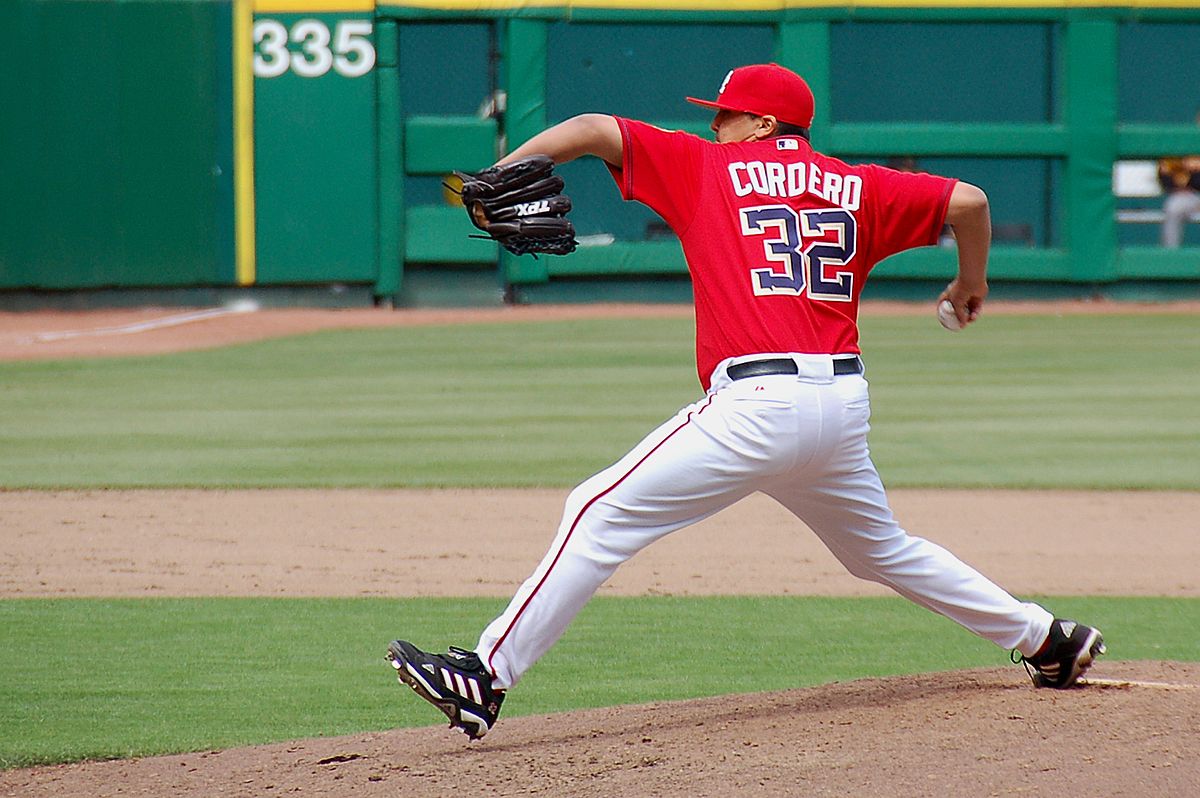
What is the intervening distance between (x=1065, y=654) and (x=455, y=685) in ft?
5.13

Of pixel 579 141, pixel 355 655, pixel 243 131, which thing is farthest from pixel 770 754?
pixel 243 131

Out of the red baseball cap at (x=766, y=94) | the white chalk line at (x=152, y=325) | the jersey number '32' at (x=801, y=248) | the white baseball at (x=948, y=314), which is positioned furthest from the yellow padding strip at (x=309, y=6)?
the jersey number '32' at (x=801, y=248)

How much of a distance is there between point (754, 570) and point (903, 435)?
11.8 ft

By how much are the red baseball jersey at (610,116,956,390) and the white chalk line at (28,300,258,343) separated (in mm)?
11363

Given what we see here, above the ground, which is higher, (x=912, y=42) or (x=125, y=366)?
(x=912, y=42)

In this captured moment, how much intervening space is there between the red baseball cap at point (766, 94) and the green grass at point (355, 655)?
1629 millimetres

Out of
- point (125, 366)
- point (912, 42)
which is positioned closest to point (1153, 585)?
point (125, 366)

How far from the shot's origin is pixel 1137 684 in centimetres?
401

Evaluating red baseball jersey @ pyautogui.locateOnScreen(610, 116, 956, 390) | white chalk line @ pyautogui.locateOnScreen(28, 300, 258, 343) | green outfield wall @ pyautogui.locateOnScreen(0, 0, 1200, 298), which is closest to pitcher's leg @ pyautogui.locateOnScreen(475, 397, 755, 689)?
red baseball jersey @ pyautogui.locateOnScreen(610, 116, 956, 390)

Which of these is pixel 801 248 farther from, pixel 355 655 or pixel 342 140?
pixel 342 140

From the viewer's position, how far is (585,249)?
53.3ft

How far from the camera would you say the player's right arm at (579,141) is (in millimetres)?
3469

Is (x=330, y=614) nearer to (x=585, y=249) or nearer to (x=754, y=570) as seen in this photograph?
(x=754, y=570)

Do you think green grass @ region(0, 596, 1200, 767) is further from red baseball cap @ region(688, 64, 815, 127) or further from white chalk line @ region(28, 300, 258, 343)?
white chalk line @ region(28, 300, 258, 343)
